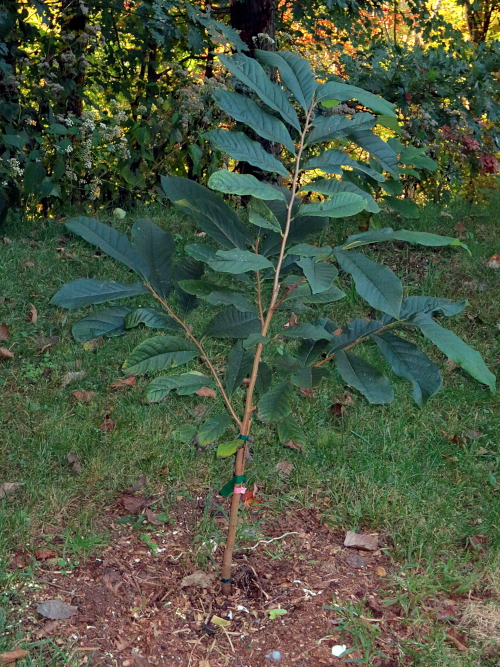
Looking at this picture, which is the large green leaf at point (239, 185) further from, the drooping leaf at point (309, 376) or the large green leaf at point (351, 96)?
the drooping leaf at point (309, 376)

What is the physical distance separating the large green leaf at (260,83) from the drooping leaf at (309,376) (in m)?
0.67

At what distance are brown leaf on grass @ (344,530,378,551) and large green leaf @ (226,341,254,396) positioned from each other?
2.99 feet

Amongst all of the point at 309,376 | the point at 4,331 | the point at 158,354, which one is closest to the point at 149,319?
the point at 158,354

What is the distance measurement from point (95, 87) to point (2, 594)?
5.79m

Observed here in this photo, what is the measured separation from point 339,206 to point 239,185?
254 mm

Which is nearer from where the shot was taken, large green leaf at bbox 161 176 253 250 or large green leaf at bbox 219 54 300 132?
large green leaf at bbox 219 54 300 132

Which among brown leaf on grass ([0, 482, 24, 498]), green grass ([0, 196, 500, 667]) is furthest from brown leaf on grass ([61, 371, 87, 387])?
brown leaf on grass ([0, 482, 24, 498])

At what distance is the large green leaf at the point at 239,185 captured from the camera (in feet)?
5.40

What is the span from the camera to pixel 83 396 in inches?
138

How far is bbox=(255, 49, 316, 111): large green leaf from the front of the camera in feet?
5.90

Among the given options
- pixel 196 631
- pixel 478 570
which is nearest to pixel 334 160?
pixel 196 631

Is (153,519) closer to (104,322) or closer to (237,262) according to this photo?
(104,322)

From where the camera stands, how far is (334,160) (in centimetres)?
186

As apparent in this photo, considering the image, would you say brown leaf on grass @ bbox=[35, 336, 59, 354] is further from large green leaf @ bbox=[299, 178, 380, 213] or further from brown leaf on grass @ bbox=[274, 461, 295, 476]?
large green leaf @ bbox=[299, 178, 380, 213]
